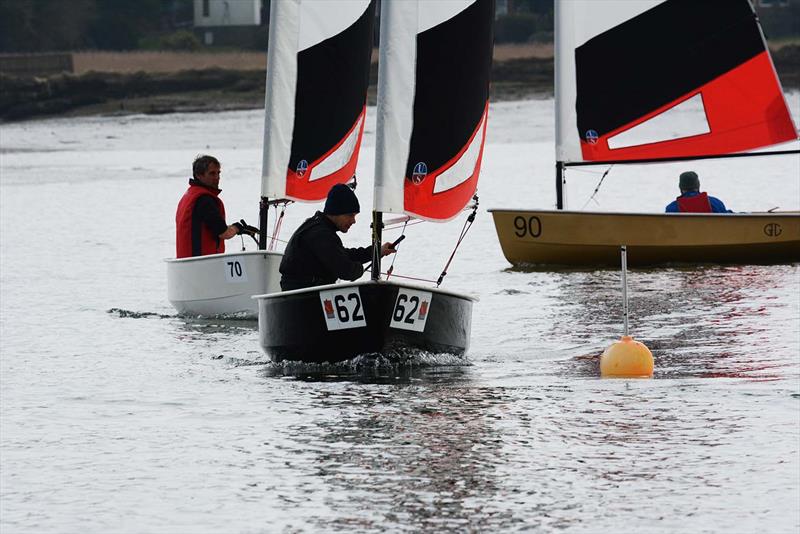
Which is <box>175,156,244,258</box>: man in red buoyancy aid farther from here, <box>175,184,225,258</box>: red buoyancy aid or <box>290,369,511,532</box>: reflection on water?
<box>290,369,511,532</box>: reflection on water

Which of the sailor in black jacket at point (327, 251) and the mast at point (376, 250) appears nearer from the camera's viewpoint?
the mast at point (376, 250)

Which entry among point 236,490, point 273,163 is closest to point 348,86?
point 273,163

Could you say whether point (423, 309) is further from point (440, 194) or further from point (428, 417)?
point (428, 417)

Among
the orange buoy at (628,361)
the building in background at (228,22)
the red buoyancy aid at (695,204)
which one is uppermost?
the building in background at (228,22)

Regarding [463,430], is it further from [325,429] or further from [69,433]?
[69,433]

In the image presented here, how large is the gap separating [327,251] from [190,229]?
11.1 ft

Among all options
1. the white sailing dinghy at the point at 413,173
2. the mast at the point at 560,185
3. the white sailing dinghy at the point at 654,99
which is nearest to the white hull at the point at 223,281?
the white sailing dinghy at the point at 413,173

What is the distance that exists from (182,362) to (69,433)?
261 centimetres

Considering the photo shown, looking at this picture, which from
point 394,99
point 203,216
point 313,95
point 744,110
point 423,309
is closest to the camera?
point 423,309

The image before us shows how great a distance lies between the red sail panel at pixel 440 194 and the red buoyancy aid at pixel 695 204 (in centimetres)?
560

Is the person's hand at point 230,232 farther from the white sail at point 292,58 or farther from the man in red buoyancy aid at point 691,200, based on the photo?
the man in red buoyancy aid at point 691,200

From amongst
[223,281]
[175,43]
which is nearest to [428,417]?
[223,281]

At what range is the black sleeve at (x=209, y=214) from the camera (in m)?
13.5

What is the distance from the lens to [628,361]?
34.6 ft
